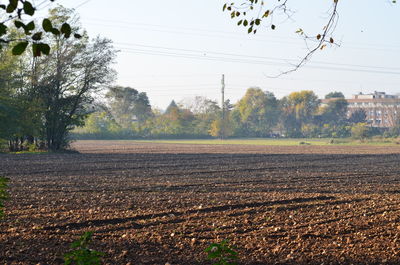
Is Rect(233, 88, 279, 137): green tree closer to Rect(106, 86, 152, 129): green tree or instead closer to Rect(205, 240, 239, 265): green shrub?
Rect(106, 86, 152, 129): green tree

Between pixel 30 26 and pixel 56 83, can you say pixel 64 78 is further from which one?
pixel 30 26

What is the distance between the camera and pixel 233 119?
155m

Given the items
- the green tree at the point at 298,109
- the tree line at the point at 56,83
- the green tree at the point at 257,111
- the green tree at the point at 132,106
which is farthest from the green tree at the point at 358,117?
the tree line at the point at 56,83

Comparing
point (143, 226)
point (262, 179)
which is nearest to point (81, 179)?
point (262, 179)

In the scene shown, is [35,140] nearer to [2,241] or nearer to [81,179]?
[81,179]

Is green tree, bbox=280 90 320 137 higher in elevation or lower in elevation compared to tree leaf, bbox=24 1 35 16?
higher

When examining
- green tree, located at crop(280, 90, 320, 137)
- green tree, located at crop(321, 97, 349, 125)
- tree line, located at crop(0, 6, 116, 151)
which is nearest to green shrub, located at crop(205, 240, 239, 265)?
tree line, located at crop(0, 6, 116, 151)

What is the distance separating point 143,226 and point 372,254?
529 cm

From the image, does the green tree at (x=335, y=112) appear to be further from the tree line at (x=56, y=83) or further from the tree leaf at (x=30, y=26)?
the tree leaf at (x=30, y=26)

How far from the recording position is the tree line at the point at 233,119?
134m

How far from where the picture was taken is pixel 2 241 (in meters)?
11.6

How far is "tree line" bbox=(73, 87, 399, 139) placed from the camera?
441 feet

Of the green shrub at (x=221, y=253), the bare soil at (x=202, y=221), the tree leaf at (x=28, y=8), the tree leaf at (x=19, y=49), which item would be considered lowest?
the bare soil at (x=202, y=221)

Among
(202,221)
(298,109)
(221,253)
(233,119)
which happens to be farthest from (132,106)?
(221,253)
